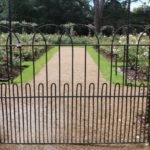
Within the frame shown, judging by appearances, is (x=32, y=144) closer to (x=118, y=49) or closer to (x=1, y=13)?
(x=118, y=49)

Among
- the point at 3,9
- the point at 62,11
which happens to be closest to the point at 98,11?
the point at 62,11

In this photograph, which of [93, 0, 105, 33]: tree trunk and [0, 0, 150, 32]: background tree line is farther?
[0, 0, 150, 32]: background tree line

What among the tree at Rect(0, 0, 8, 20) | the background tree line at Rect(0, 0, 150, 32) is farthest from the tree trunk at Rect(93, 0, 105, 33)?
the tree at Rect(0, 0, 8, 20)

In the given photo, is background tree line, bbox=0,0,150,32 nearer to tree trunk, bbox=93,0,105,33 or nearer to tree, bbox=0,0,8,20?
tree, bbox=0,0,8,20

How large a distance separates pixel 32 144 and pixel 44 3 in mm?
35045

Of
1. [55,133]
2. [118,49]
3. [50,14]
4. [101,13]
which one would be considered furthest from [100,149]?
[50,14]

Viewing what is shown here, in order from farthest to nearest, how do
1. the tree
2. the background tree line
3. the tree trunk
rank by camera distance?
1. the background tree line
2. the tree
3. the tree trunk

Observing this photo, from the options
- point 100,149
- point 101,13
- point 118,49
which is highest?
point 101,13

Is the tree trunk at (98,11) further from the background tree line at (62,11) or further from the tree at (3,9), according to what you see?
the tree at (3,9)

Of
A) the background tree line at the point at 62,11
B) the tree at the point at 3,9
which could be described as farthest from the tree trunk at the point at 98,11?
the tree at the point at 3,9

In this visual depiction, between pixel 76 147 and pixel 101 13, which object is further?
pixel 101 13

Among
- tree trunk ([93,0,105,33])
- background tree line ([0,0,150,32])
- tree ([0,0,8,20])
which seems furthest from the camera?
background tree line ([0,0,150,32])

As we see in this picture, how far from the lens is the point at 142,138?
4.38 m

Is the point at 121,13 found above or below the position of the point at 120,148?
above
